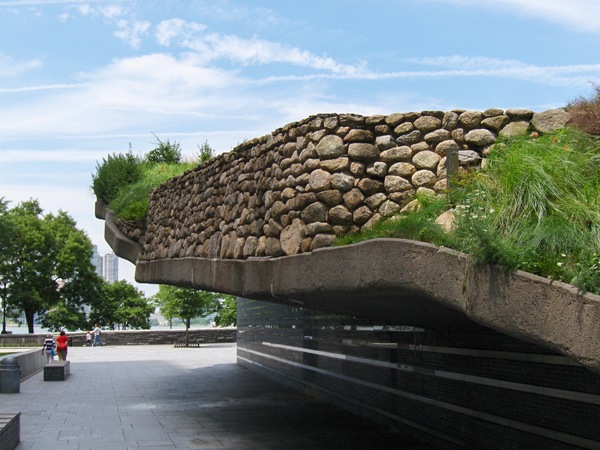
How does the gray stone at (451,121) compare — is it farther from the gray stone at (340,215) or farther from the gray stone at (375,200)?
the gray stone at (340,215)

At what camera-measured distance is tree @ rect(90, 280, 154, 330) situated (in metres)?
52.7

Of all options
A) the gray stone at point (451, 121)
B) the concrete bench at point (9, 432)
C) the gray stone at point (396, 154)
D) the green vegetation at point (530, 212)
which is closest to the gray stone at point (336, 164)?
the gray stone at point (396, 154)

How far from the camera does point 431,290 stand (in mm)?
6449

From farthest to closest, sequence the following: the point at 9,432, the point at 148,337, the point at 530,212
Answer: the point at 148,337 → the point at 9,432 → the point at 530,212

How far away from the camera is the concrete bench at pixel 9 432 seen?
30.5 feet

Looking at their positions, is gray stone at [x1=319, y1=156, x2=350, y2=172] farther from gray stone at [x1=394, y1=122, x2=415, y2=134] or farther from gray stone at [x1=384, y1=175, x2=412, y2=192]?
gray stone at [x1=394, y1=122, x2=415, y2=134]

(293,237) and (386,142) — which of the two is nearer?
(386,142)

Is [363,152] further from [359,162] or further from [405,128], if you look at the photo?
[405,128]

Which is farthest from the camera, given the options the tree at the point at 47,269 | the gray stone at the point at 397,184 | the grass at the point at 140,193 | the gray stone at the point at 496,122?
the tree at the point at 47,269

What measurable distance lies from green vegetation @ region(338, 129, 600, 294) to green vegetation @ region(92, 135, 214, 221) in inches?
464

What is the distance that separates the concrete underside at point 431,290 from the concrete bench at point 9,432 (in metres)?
3.33

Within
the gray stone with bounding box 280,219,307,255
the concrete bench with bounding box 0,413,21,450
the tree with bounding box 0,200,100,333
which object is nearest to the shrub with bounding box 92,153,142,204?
the concrete bench with bounding box 0,413,21,450

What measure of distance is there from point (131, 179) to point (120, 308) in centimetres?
3494

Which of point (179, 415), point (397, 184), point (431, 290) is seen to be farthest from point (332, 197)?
point (179, 415)
